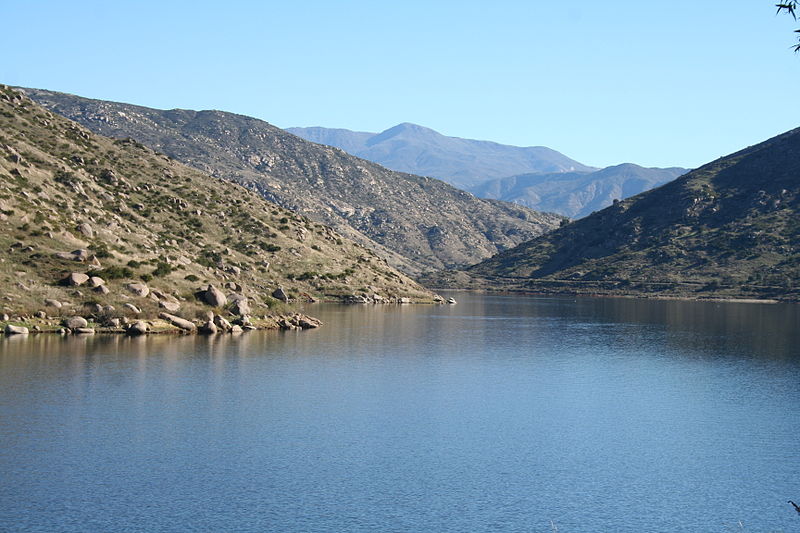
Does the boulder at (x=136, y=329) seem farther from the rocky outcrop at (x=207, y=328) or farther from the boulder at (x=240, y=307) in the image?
the boulder at (x=240, y=307)

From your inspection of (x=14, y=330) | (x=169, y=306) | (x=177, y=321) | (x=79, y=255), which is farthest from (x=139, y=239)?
(x=14, y=330)

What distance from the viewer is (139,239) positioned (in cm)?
10381

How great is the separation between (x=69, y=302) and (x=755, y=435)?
202 feet

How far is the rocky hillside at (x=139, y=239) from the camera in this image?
8238 centimetres

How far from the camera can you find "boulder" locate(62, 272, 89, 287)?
3174 inches

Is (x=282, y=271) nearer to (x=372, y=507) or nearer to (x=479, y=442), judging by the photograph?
(x=479, y=442)

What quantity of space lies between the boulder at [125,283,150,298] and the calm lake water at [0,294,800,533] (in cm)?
801

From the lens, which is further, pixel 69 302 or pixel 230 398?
pixel 69 302

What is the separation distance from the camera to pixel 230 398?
5238cm

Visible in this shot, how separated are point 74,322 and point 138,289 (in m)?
→ 8.83

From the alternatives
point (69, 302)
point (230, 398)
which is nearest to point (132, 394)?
point (230, 398)

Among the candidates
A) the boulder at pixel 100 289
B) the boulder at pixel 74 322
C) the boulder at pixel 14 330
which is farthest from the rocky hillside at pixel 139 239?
the boulder at pixel 14 330

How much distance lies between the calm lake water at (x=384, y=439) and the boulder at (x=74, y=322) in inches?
91.4

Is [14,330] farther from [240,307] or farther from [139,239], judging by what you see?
[139,239]
